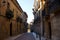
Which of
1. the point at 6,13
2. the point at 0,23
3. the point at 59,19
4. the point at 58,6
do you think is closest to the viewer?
the point at 58,6

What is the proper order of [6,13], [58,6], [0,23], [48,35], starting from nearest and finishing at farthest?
[58,6], [48,35], [0,23], [6,13]

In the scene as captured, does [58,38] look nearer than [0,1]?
Yes

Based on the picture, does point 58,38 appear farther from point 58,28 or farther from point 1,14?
point 1,14

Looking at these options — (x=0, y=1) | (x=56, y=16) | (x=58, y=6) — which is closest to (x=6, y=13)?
(x=0, y=1)

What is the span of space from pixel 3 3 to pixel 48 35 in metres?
6.28

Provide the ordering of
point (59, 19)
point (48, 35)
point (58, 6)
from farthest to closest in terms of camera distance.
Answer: point (48, 35) → point (59, 19) → point (58, 6)

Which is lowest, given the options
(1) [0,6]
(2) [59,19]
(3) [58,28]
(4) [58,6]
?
(3) [58,28]

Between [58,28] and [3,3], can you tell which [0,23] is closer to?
[3,3]

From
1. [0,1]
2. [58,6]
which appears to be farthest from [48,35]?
[58,6]

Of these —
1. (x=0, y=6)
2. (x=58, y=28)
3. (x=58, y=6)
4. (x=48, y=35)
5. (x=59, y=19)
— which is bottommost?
(x=48, y=35)

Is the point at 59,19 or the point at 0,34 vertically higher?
the point at 59,19

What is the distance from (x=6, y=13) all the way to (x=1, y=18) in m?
1.50

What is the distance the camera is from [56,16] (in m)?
8.30

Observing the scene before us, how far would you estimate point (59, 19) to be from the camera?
7852 mm
